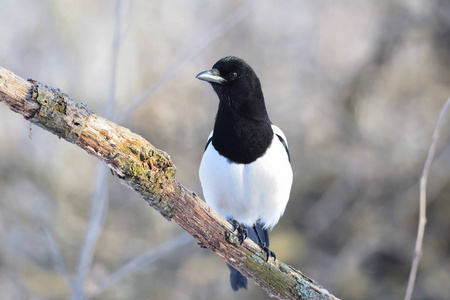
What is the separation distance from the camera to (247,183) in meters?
2.71

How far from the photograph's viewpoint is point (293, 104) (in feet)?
17.6

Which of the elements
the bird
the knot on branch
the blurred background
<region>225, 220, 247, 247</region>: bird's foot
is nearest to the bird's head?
the bird

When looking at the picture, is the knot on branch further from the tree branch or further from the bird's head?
the bird's head

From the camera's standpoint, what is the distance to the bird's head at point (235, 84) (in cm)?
267

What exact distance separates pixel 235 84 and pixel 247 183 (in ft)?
1.74

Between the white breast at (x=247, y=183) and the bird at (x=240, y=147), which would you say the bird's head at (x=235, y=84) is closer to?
the bird at (x=240, y=147)

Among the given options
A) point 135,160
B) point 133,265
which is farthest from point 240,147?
point 135,160

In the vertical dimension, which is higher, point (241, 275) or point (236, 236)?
point (241, 275)

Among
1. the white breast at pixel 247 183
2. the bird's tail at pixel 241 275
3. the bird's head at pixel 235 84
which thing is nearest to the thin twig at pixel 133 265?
the white breast at pixel 247 183

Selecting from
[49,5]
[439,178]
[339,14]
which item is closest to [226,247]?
[439,178]

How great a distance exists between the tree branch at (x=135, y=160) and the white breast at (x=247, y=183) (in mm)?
549

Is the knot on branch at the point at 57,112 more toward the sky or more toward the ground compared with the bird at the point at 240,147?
more toward the ground

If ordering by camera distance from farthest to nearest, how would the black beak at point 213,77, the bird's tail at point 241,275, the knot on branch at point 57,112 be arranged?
1. the bird's tail at point 241,275
2. the black beak at point 213,77
3. the knot on branch at point 57,112

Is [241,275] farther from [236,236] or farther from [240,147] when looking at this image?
[236,236]
